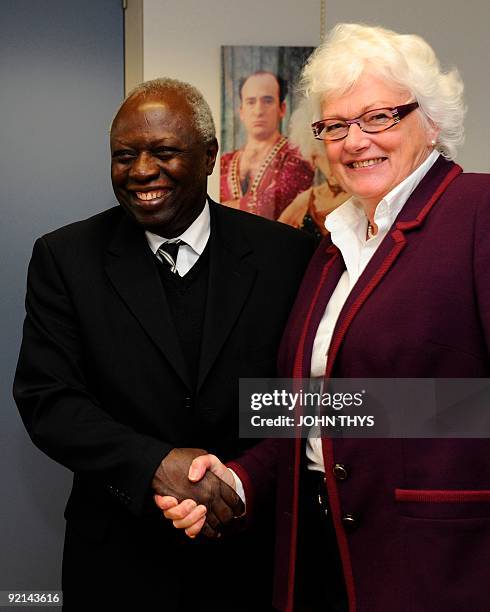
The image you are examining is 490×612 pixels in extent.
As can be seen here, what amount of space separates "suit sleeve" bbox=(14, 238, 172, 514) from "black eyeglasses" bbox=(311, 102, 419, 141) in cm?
74

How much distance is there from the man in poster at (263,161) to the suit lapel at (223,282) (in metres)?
0.77

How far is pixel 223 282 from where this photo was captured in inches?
72.7

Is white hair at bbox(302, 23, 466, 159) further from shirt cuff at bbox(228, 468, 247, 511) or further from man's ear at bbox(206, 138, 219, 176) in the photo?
shirt cuff at bbox(228, 468, 247, 511)

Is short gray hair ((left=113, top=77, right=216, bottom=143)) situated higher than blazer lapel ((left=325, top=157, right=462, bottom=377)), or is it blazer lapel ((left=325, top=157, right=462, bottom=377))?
short gray hair ((left=113, top=77, right=216, bottom=143))

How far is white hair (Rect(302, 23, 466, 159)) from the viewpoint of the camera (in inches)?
60.2

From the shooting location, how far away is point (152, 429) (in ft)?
5.77

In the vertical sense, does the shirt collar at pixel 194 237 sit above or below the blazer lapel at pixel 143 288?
above

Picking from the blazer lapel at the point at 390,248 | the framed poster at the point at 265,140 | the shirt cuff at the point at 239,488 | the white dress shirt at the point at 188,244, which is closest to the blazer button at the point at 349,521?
the blazer lapel at the point at 390,248

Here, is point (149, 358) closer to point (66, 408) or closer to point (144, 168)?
point (66, 408)

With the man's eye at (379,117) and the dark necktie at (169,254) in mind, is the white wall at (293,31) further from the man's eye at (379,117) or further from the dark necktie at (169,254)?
the man's eye at (379,117)

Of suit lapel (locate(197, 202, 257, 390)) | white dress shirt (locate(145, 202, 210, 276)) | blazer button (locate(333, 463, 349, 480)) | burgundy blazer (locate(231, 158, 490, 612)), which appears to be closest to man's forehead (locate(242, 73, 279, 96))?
suit lapel (locate(197, 202, 257, 390))

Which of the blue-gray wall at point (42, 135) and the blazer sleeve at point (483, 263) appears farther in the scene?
the blue-gray wall at point (42, 135)

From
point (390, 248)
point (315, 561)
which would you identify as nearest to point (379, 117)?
point (390, 248)

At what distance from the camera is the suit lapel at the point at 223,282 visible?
1765 millimetres
